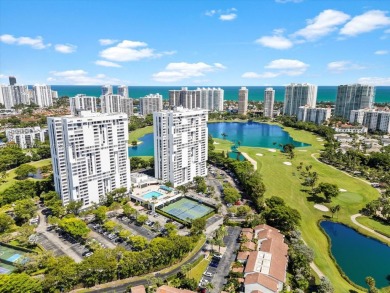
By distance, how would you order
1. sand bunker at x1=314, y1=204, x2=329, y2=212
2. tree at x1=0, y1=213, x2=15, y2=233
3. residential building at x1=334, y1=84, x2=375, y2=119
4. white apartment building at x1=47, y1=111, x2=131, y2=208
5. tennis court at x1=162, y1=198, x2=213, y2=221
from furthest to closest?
1. residential building at x1=334, y1=84, x2=375, y2=119
2. sand bunker at x1=314, y1=204, x2=329, y2=212
3. tennis court at x1=162, y1=198, x2=213, y2=221
4. white apartment building at x1=47, y1=111, x2=131, y2=208
5. tree at x1=0, y1=213, x2=15, y2=233

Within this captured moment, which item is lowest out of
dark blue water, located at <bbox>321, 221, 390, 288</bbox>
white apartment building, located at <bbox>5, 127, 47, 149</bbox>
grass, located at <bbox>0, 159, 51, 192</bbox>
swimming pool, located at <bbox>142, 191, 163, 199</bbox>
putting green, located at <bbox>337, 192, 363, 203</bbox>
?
dark blue water, located at <bbox>321, 221, 390, 288</bbox>

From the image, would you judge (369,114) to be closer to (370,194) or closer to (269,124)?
(269,124)

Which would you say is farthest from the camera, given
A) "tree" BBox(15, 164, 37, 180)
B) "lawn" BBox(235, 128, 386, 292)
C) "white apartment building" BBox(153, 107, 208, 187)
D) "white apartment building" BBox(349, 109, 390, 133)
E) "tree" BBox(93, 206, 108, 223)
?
"white apartment building" BBox(349, 109, 390, 133)

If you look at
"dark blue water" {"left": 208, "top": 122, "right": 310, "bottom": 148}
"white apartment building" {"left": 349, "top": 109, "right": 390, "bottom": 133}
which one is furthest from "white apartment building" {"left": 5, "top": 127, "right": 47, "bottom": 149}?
"white apartment building" {"left": 349, "top": 109, "right": 390, "bottom": 133}

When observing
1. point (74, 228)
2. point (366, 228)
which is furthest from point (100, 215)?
point (366, 228)

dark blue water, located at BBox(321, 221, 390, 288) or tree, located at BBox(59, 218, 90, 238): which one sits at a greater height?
tree, located at BBox(59, 218, 90, 238)

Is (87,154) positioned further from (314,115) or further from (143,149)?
(314,115)

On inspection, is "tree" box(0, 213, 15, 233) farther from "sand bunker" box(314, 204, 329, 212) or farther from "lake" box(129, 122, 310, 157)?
"sand bunker" box(314, 204, 329, 212)
